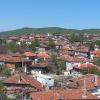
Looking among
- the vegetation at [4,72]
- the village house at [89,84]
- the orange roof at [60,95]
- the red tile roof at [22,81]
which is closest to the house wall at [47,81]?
the red tile roof at [22,81]

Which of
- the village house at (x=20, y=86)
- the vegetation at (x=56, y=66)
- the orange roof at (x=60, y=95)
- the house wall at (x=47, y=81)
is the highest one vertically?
the orange roof at (x=60, y=95)

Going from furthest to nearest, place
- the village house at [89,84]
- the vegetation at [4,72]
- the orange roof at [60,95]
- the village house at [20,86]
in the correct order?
the vegetation at [4,72]
the village house at [89,84]
the village house at [20,86]
the orange roof at [60,95]

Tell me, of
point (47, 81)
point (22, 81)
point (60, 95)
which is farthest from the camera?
point (47, 81)

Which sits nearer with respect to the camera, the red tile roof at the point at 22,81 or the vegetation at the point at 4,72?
the red tile roof at the point at 22,81

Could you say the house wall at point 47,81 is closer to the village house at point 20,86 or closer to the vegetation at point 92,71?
the village house at point 20,86

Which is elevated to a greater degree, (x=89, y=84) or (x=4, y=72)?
(x=89, y=84)

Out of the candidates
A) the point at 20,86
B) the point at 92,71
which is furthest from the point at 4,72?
the point at 20,86

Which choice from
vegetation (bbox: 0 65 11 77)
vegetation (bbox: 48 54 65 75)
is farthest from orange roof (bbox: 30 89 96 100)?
vegetation (bbox: 48 54 65 75)

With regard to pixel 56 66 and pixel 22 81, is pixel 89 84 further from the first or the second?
pixel 56 66

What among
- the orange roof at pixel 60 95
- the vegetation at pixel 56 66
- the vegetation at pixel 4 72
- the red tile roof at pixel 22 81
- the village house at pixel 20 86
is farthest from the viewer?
the vegetation at pixel 56 66

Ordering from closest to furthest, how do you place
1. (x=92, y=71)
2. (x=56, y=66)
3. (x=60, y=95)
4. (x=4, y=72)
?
(x=60, y=95)
(x=4, y=72)
(x=92, y=71)
(x=56, y=66)

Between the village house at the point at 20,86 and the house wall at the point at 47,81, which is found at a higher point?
the village house at the point at 20,86

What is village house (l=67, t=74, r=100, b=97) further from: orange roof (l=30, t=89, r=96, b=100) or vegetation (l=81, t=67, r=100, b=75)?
vegetation (l=81, t=67, r=100, b=75)
